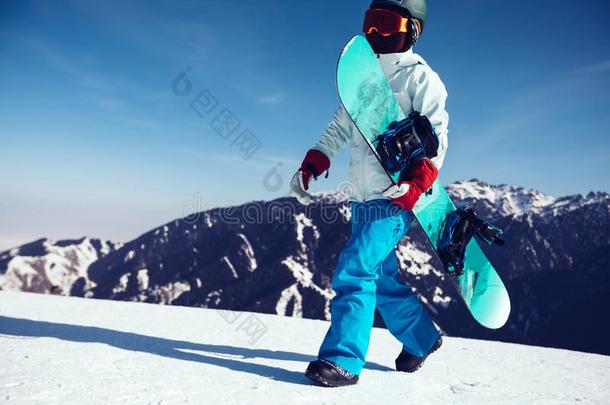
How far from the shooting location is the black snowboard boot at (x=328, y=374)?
3.02m

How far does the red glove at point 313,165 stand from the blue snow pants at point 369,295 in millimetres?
548

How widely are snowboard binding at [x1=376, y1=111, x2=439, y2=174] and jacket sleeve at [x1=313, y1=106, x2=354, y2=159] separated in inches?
27.9

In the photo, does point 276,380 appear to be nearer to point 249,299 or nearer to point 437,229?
point 437,229

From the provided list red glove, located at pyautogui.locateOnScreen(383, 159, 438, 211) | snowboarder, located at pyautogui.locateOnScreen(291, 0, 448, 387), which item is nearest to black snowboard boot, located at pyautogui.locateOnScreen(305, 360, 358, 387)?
snowboarder, located at pyautogui.locateOnScreen(291, 0, 448, 387)

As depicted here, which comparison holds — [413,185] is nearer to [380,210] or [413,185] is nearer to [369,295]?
[380,210]

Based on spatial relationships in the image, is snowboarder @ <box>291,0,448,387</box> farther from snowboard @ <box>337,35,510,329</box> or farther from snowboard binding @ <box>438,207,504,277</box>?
snowboard binding @ <box>438,207,504,277</box>

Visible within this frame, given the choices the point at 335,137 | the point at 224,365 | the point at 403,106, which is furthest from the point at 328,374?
the point at 403,106

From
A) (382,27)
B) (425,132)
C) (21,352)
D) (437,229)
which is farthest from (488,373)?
(21,352)

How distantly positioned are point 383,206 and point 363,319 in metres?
0.91

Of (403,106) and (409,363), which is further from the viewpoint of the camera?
(409,363)

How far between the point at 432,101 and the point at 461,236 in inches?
48.5

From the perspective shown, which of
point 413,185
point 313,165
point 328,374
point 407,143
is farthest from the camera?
point 313,165

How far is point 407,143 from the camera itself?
132 inches

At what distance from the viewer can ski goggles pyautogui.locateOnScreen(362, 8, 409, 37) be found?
3664 millimetres
